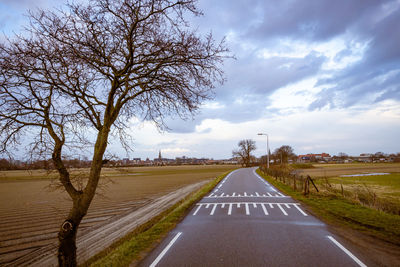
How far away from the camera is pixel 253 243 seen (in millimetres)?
6543

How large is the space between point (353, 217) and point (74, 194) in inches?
421

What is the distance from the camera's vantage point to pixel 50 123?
17.3ft

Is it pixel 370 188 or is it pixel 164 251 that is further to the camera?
pixel 370 188

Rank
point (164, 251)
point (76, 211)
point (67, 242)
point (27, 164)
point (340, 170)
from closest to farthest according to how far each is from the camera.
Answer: point (67, 242) → point (76, 211) → point (27, 164) → point (164, 251) → point (340, 170)

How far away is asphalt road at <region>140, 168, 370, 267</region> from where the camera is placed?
5.33 meters

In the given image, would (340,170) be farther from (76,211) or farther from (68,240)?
(68,240)

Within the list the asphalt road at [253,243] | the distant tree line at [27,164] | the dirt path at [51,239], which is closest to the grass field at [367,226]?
the asphalt road at [253,243]

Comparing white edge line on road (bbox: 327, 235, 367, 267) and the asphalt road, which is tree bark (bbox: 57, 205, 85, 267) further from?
white edge line on road (bbox: 327, 235, 367, 267)

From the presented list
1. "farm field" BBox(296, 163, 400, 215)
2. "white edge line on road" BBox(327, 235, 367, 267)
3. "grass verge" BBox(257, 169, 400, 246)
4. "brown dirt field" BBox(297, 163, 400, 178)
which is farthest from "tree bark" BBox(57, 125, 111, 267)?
"brown dirt field" BBox(297, 163, 400, 178)

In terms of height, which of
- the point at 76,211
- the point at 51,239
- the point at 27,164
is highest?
the point at 27,164

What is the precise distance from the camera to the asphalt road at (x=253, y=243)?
210 inches

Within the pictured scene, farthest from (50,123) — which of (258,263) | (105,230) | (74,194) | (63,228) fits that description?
(105,230)

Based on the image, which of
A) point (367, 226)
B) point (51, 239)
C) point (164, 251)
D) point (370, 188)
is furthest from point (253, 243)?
point (370, 188)

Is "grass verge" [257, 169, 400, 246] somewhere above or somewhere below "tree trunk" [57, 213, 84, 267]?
below
